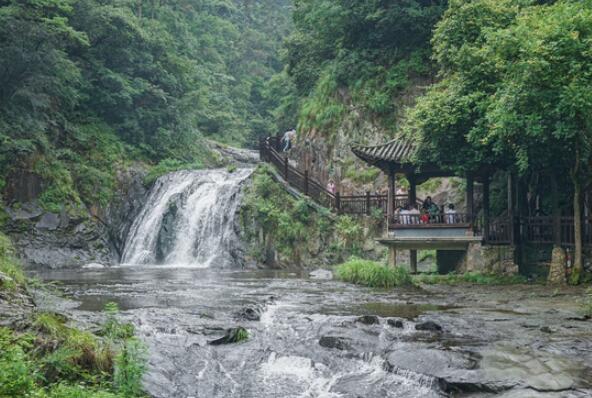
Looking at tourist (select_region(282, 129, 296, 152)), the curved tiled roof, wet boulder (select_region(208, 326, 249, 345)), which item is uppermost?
tourist (select_region(282, 129, 296, 152))

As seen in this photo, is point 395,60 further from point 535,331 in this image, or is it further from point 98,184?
point 535,331

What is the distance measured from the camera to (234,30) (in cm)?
6425

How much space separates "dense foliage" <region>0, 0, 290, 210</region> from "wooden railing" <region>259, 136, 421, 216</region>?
8062mm

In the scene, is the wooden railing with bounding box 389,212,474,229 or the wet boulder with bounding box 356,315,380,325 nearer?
the wet boulder with bounding box 356,315,380,325

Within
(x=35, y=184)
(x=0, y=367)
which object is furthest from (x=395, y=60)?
(x=0, y=367)

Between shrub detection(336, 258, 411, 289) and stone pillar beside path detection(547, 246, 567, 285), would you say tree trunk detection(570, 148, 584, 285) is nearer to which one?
stone pillar beside path detection(547, 246, 567, 285)

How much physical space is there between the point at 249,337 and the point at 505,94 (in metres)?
9.33

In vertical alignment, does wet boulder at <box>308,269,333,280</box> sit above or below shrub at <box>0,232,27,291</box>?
below

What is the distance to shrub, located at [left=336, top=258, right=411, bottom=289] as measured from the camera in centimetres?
1900

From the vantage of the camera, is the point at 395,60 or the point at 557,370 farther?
the point at 395,60

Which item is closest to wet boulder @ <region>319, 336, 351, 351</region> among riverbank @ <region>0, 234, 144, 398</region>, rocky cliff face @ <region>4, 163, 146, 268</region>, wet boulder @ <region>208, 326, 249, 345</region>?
wet boulder @ <region>208, 326, 249, 345</region>

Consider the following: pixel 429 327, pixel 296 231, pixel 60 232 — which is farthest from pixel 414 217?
pixel 60 232

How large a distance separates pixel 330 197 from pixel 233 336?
19.4 meters

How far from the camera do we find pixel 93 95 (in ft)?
116
